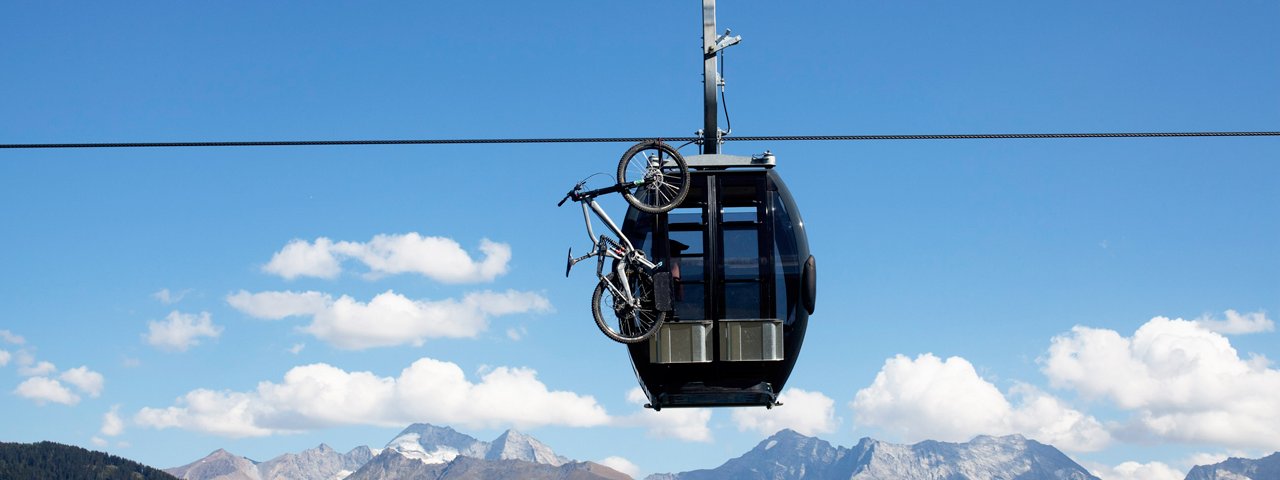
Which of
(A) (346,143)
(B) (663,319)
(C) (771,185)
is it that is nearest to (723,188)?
(C) (771,185)

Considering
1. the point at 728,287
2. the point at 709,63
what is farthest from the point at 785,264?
the point at 709,63

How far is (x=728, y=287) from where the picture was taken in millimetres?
21422

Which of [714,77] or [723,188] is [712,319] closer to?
[723,188]

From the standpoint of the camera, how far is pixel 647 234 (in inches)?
859

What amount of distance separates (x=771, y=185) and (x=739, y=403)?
3314mm

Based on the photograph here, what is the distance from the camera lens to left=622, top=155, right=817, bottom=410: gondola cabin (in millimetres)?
21406

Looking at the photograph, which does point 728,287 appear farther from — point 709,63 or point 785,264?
point 709,63

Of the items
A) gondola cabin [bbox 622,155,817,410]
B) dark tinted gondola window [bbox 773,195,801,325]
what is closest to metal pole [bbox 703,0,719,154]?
gondola cabin [bbox 622,155,817,410]

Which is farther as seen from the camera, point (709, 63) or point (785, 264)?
point (785, 264)

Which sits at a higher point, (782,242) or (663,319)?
(782,242)

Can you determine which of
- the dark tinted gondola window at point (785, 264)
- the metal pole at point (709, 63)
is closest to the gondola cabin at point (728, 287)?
the dark tinted gondola window at point (785, 264)

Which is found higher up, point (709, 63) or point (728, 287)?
point (709, 63)

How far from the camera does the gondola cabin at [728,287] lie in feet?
70.2

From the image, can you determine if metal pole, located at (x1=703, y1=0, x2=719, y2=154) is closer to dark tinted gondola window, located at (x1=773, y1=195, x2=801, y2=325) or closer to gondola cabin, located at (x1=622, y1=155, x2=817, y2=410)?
gondola cabin, located at (x1=622, y1=155, x2=817, y2=410)
